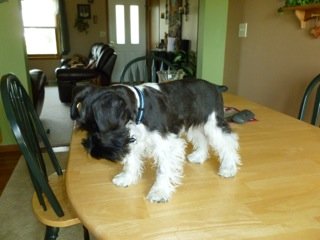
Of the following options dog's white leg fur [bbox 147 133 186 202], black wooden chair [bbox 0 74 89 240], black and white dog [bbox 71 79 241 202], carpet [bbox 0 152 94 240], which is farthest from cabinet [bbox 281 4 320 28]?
carpet [bbox 0 152 94 240]

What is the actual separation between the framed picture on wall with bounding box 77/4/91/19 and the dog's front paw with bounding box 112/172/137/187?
724 cm

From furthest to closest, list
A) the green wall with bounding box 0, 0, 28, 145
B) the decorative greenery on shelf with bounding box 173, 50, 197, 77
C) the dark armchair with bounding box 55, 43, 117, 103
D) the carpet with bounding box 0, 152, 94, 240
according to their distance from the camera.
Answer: the dark armchair with bounding box 55, 43, 117, 103, the decorative greenery on shelf with bounding box 173, 50, 197, 77, the green wall with bounding box 0, 0, 28, 145, the carpet with bounding box 0, 152, 94, 240

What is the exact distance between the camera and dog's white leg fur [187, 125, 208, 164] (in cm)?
114

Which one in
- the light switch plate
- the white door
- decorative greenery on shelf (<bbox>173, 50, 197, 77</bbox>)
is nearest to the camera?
the light switch plate

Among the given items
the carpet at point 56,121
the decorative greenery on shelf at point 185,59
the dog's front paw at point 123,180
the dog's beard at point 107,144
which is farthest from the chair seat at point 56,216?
the decorative greenery on shelf at point 185,59

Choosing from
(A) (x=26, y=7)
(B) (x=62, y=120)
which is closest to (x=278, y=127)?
(B) (x=62, y=120)

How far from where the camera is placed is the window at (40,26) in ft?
23.1

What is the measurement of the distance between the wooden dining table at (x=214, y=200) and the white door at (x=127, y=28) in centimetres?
673

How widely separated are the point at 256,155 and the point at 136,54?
698 cm

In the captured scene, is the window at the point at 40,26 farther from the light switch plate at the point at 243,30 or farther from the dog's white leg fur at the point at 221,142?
the dog's white leg fur at the point at 221,142

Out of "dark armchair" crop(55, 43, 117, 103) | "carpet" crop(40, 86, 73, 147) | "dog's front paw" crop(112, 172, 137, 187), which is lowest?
"carpet" crop(40, 86, 73, 147)

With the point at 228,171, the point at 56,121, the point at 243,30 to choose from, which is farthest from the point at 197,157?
the point at 56,121

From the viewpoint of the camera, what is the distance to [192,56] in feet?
15.0

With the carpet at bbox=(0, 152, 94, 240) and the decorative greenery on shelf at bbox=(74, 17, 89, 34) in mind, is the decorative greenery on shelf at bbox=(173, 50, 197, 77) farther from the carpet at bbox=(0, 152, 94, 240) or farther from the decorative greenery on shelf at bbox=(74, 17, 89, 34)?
the decorative greenery on shelf at bbox=(74, 17, 89, 34)
